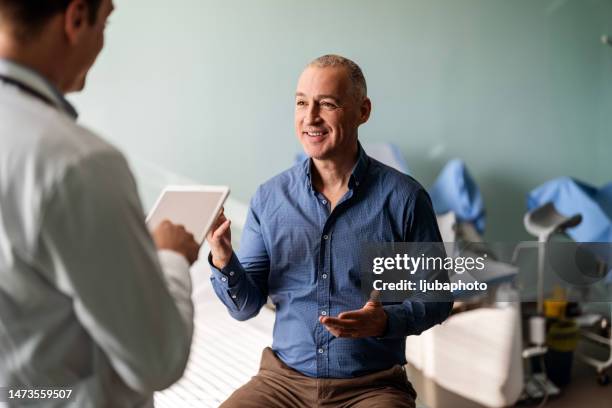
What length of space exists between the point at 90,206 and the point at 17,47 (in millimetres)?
264

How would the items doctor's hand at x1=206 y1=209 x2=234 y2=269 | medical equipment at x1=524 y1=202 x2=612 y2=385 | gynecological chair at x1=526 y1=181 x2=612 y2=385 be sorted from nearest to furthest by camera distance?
doctor's hand at x1=206 y1=209 x2=234 y2=269 → medical equipment at x1=524 y1=202 x2=612 y2=385 → gynecological chair at x1=526 y1=181 x2=612 y2=385

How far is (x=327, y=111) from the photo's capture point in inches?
65.5

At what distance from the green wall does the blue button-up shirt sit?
5.67 ft

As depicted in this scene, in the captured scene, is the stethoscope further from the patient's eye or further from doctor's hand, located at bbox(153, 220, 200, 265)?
the patient's eye

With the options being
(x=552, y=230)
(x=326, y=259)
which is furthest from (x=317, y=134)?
(x=552, y=230)

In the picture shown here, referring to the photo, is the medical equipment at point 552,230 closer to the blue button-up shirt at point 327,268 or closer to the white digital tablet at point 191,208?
the blue button-up shirt at point 327,268

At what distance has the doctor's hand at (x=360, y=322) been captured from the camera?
54.5 inches

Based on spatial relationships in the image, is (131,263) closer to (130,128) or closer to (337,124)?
(337,124)

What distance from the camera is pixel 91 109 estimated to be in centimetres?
313

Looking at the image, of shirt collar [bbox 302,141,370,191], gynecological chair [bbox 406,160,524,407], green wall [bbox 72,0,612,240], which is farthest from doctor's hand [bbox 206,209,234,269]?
green wall [bbox 72,0,612,240]

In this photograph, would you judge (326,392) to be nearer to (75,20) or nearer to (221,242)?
(221,242)

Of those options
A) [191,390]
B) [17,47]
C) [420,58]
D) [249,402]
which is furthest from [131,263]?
[420,58]

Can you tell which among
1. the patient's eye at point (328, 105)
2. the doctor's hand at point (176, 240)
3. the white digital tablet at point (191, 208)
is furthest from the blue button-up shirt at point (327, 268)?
the doctor's hand at point (176, 240)

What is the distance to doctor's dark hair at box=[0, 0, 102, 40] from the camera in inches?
33.0
